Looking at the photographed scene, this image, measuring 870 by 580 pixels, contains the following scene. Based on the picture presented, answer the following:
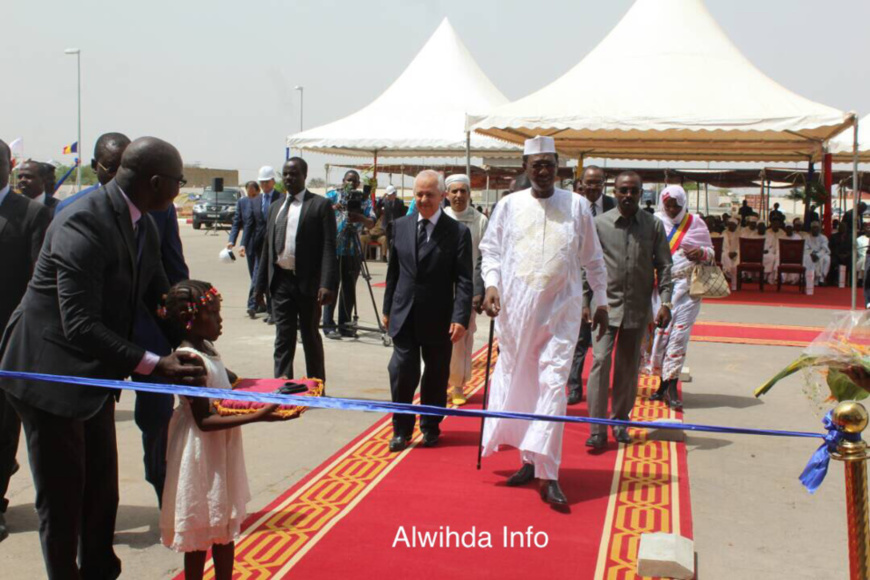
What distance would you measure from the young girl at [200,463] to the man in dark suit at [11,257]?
59.3 inches

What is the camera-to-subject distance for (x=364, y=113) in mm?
21453

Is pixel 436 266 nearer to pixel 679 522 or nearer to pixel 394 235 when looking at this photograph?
pixel 394 235

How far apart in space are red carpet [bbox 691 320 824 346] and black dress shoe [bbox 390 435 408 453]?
6.07 metres

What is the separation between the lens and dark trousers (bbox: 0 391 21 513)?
454cm

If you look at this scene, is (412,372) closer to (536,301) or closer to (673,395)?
(536,301)

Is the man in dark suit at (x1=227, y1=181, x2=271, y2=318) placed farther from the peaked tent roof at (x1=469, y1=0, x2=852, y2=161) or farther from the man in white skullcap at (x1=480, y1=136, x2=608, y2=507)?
the man in white skullcap at (x1=480, y1=136, x2=608, y2=507)

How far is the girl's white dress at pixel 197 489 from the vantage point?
133 inches

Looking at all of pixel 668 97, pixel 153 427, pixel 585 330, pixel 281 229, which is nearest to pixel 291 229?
pixel 281 229

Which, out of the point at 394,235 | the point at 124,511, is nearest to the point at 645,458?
the point at 394,235

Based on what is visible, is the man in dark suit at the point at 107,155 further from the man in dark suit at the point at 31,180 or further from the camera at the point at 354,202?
the camera at the point at 354,202

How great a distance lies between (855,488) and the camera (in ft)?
8.61

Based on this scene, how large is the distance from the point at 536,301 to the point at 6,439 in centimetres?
299

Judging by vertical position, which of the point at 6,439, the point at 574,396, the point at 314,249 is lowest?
the point at 574,396

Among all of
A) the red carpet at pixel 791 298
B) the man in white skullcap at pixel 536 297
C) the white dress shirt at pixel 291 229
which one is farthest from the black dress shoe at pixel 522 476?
the red carpet at pixel 791 298
